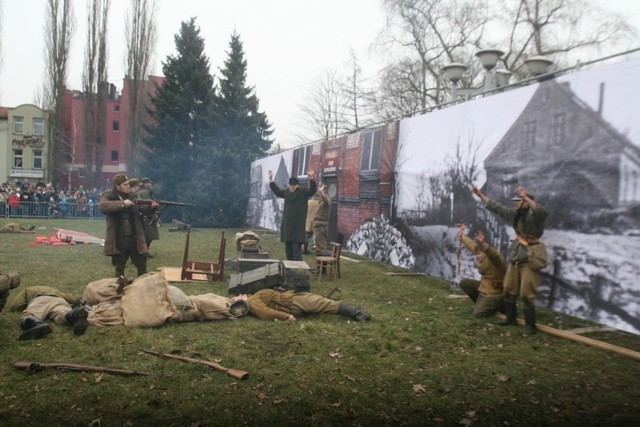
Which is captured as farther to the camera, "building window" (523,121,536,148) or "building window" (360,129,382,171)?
"building window" (360,129,382,171)

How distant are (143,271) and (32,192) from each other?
22793mm

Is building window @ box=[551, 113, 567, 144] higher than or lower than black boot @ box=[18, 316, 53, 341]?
higher

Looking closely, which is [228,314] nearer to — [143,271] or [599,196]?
[143,271]

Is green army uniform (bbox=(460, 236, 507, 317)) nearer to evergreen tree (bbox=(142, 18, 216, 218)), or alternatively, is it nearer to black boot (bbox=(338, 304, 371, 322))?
black boot (bbox=(338, 304, 371, 322))

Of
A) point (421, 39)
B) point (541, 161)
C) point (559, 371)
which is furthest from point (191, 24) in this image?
point (559, 371)

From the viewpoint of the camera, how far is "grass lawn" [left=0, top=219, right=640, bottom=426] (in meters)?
3.90

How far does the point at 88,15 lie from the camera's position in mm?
33750

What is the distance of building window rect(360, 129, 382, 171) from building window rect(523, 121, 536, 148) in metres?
5.36

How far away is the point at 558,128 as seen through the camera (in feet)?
23.7

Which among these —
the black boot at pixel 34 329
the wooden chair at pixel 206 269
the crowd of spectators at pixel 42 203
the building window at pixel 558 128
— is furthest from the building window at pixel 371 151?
the crowd of spectators at pixel 42 203

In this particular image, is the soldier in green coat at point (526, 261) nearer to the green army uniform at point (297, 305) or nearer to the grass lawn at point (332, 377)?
the grass lawn at point (332, 377)

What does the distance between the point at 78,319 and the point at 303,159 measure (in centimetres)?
1350

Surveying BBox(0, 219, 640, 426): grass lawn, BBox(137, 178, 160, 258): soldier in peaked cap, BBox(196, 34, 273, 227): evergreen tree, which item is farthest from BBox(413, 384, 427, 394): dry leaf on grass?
BBox(196, 34, 273, 227): evergreen tree

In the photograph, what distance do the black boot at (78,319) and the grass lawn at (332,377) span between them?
12 cm
